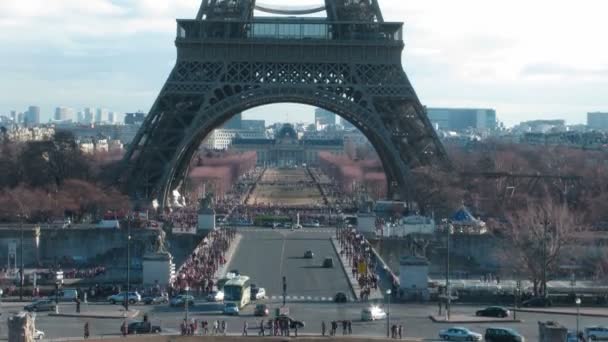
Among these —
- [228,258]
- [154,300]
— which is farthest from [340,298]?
[228,258]

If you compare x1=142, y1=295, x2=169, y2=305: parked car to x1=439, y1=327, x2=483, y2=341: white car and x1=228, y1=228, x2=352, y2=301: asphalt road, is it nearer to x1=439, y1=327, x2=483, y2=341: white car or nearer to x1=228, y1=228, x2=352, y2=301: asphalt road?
x1=228, y1=228, x2=352, y2=301: asphalt road

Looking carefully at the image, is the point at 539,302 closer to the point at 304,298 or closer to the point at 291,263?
the point at 304,298

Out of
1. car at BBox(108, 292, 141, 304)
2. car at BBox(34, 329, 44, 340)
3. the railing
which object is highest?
the railing

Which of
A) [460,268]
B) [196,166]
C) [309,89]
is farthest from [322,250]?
[196,166]

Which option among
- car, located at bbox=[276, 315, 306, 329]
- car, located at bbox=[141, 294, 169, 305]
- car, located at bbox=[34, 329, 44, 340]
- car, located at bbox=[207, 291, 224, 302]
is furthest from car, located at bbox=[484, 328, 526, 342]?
car, located at bbox=[141, 294, 169, 305]

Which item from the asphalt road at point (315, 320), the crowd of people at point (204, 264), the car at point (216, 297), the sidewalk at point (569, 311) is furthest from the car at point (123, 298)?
the sidewalk at point (569, 311)

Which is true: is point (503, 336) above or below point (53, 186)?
below
